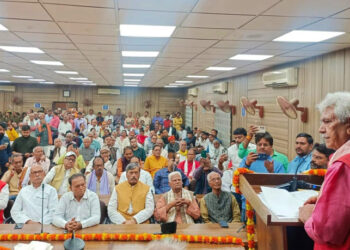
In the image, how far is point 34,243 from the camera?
232 cm

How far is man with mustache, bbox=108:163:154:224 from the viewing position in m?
3.72

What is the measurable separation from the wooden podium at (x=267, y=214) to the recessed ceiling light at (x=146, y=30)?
2.26m

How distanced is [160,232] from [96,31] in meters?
2.30

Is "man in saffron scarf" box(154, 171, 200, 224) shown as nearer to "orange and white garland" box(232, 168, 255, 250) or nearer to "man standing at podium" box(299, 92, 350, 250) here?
"orange and white garland" box(232, 168, 255, 250)

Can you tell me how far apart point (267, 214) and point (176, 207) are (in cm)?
269

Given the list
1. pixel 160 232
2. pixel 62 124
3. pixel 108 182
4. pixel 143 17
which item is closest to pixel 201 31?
pixel 143 17

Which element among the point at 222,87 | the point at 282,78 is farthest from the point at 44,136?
the point at 282,78

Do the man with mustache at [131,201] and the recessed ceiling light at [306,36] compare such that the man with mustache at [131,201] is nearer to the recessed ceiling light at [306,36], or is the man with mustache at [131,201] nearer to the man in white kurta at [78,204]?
the man in white kurta at [78,204]

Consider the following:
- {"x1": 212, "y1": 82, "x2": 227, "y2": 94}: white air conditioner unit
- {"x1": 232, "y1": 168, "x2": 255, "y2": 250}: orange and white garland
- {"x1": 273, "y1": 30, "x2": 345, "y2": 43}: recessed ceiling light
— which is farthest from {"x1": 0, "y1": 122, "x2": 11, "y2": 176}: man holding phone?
{"x1": 212, "y1": 82, "x2": 227, "y2": 94}: white air conditioner unit

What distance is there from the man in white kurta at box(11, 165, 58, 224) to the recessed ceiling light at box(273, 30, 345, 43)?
323cm

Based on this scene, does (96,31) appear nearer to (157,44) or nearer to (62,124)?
(157,44)

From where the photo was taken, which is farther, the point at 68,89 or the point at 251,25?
the point at 68,89

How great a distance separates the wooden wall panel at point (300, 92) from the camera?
446 centimetres

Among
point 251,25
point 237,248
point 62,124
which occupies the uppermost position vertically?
point 251,25
